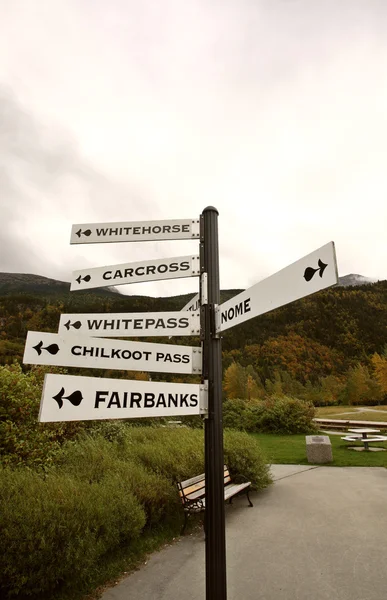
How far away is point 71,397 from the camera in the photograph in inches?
82.4

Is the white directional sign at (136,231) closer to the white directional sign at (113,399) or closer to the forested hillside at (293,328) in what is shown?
the white directional sign at (113,399)

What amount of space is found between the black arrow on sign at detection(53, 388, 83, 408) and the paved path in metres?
3.07

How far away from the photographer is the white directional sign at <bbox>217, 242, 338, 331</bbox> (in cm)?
194

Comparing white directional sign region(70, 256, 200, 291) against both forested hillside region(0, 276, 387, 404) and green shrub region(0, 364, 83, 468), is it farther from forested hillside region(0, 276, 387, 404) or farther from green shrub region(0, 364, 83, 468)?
forested hillside region(0, 276, 387, 404)

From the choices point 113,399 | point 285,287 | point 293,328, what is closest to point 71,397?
point 113,399

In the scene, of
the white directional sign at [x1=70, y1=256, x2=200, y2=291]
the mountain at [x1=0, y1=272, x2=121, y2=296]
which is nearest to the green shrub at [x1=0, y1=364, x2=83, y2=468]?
the white directional sign at [x1=70, y1=256, x2=200, y2=291]

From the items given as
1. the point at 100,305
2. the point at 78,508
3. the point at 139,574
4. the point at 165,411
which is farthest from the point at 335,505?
the point at 100,305

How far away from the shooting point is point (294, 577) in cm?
416

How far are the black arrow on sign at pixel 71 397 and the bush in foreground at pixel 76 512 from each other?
2.54 m

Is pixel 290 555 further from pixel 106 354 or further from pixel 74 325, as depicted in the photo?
pixel 74 325

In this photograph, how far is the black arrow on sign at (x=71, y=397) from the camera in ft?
6.70

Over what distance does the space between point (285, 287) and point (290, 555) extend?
4.31 m

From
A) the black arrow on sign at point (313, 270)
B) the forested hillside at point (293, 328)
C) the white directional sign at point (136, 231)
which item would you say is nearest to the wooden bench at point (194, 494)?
the white directional sign at point (136, 231)

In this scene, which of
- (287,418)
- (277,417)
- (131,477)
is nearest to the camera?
(131,477)
